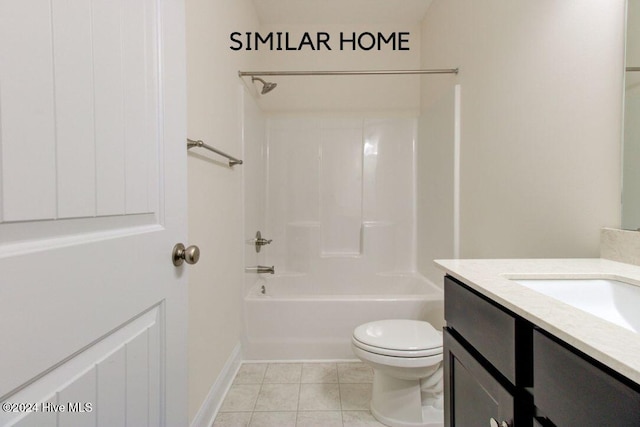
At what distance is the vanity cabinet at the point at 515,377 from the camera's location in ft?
1.39

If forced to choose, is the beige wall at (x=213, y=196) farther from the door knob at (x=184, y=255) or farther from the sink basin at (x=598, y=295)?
the sink basin at (x=598, y=295)

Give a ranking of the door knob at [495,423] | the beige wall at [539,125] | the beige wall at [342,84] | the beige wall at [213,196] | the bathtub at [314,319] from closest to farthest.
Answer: the door knob at [495,423] < the beige wall at [539,125] < the beige wall at [213,196] < the bathtub at [314,319] < the beige wall at [342,84]

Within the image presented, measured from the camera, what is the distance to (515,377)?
595mm

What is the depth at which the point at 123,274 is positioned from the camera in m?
0.57

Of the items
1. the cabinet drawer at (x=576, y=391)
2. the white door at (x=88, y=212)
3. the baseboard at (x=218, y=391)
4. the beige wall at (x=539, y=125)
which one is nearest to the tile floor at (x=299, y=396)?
the baseboard at (x=218, y=391)

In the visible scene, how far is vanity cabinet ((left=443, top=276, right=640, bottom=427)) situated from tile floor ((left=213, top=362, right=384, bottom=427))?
763mm

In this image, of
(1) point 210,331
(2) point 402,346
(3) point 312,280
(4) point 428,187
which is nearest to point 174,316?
(1) point 210,331

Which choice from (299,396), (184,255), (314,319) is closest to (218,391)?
(299,396)

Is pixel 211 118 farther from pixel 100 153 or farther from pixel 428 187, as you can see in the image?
pixel 428 187

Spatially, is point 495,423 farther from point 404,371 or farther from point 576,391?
point 404,371

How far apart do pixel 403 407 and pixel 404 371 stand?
0.72ft

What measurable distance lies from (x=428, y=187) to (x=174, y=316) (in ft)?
7.15

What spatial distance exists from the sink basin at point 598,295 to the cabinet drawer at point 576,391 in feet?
1.07

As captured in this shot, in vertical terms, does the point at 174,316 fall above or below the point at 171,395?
above
